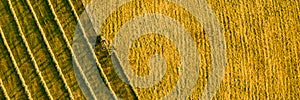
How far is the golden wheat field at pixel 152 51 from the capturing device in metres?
14.8

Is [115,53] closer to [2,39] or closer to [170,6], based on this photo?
[170,6]

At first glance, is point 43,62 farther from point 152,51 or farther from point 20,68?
point 152,51

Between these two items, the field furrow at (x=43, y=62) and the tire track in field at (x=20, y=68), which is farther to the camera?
the field furrow at (x=43, y=62)

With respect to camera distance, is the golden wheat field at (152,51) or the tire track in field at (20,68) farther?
the golden wheat field at (152,51)

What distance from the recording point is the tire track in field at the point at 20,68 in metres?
14.5

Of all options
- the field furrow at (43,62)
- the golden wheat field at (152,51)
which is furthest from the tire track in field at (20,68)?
the field furrow at (43,62)

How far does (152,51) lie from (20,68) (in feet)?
16.8

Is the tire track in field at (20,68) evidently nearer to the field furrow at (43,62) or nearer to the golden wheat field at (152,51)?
the golden wheat field at (152,51)

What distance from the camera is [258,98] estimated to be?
15.8m

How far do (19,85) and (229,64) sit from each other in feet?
27.1

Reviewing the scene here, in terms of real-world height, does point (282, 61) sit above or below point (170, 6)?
below

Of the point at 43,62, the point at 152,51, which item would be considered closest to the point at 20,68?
the point at 43,62

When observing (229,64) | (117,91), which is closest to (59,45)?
(117,91)

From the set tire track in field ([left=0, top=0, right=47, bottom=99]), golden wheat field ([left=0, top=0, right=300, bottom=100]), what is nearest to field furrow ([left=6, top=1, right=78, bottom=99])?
golden wheat field ([left=0, top=0, right=300, bottom=100])
